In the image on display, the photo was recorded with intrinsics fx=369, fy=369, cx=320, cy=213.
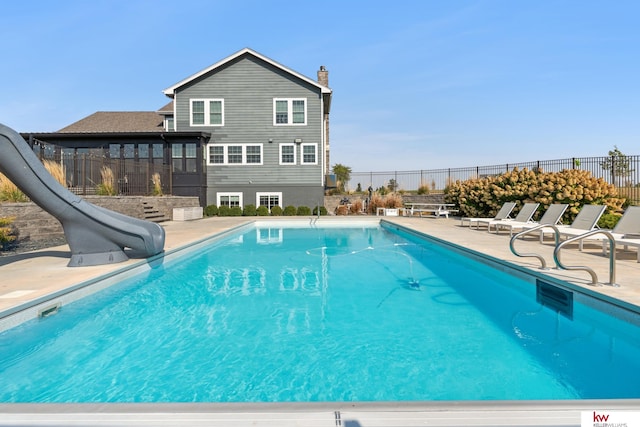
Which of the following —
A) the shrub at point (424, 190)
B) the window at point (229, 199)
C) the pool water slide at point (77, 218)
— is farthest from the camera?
the shrub at point (424, 190)

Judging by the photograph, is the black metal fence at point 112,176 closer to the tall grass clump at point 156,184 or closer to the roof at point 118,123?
the tall grass clump at point 156,184

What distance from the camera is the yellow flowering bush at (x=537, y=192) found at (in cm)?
1239

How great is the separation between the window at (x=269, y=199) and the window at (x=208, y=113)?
16.3ft

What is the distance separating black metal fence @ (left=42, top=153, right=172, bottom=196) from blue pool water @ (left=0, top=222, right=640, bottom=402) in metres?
9.97

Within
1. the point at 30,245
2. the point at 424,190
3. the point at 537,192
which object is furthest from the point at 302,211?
the point at 30,245

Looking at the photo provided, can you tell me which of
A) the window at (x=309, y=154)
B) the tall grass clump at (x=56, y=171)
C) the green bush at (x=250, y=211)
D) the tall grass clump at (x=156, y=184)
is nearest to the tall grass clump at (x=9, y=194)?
the tall grass clump at (x=56, y=171)

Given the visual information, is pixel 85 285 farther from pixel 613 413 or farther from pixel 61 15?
Result: pixel 61 15

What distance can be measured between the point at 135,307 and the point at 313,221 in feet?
42.8

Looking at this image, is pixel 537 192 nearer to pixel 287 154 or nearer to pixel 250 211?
pixel 287 154

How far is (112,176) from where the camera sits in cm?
1541

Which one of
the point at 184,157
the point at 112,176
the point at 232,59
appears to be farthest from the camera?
the point at 232,59

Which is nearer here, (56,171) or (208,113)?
(56,171)

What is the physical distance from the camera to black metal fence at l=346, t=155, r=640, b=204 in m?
14.1

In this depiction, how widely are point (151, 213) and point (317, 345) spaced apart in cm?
1409
